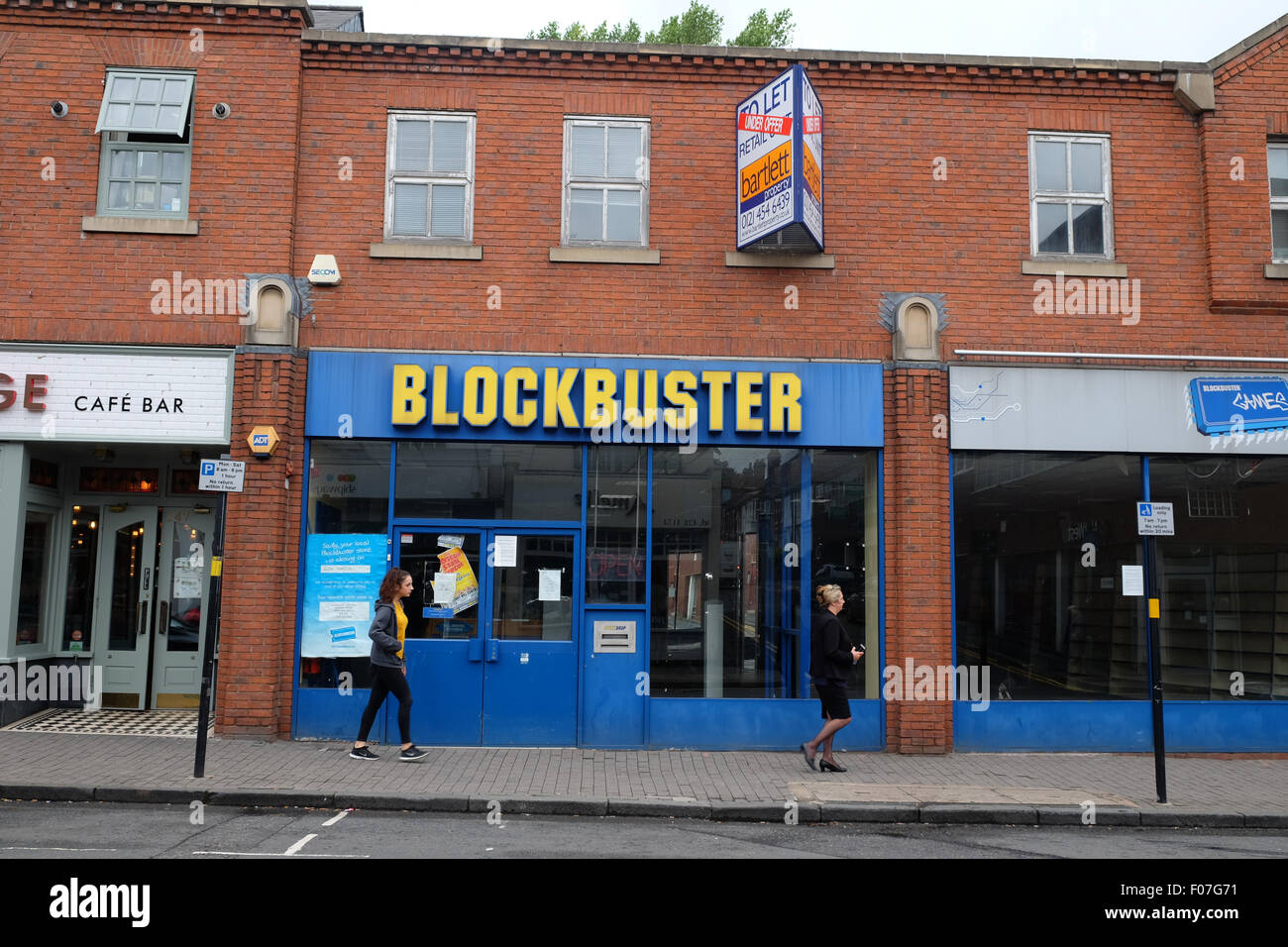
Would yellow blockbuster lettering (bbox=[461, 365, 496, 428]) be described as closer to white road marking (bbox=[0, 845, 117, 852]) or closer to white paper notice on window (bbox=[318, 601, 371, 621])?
white paper notice on window (bbox=[318, 601, 371, 621])

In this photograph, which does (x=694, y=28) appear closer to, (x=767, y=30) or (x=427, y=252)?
(x=767, y=30)

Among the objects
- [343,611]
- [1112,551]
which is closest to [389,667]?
[343,611]

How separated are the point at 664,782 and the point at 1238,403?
810cm

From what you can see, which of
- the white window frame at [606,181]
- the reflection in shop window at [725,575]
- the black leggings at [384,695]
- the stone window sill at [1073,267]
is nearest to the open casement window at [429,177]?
the white window frame at [606,181]

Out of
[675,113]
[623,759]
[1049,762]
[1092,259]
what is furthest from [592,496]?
[1092,259]

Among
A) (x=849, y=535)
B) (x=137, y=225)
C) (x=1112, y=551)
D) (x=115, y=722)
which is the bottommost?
(x=115, y=722)

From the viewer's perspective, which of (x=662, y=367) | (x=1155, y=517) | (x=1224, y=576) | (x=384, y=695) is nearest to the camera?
(x=1155, y=517)

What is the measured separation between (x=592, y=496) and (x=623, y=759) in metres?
2.91

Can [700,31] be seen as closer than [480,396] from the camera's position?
No

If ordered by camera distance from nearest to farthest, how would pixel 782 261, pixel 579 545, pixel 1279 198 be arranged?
1. pixel 579 545
2. pixel 782 261
3. pixel 1279 198

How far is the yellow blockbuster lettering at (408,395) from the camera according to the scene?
38.3ft

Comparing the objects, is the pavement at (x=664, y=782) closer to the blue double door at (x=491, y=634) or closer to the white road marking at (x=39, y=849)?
the blue double door at (x=491, y=634)

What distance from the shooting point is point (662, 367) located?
12031 mm

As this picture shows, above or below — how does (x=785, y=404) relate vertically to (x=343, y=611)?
above
